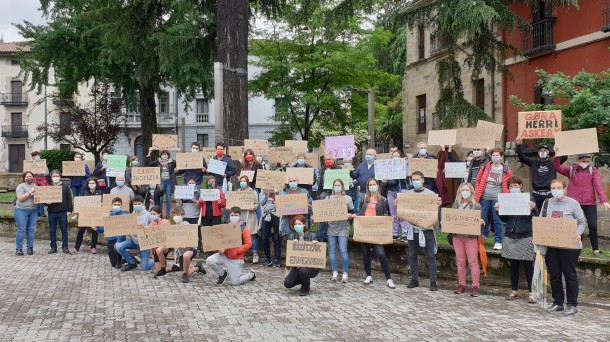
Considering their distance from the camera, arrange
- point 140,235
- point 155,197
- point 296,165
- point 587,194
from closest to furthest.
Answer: point 587,194 → point 140,235 → point 296,165 → point 155,197

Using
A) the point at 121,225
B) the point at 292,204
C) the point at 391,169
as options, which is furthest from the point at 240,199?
the point at 391,169

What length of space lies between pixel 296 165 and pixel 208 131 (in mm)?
44800

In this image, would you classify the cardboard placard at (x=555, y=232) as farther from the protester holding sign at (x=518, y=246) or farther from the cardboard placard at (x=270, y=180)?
the cardboard placard at (x=270, y=180)

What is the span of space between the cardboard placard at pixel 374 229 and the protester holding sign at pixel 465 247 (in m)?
1.15

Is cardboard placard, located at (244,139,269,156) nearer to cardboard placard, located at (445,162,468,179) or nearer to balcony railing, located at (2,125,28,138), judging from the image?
cardboard placard, located at (445,162,468,179)

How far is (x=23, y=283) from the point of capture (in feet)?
38.9

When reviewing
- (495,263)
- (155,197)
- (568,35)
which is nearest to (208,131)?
(568,35)

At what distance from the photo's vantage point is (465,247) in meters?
11.0

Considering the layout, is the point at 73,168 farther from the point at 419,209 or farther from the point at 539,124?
the point at 539,124

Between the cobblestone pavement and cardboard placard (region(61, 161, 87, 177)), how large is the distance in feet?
15.2

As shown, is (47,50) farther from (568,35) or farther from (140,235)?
(568,35)

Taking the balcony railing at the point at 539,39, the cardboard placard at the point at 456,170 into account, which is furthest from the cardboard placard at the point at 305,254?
the balcony railing at the point at 539,39

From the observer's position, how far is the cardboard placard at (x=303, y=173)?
1353cm

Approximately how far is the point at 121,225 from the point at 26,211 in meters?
3.15
